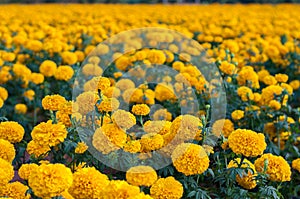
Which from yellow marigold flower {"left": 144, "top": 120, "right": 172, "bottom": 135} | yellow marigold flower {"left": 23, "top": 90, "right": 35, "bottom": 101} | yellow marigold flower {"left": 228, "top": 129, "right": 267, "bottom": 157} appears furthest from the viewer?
yellow marigold flower {"left": 23, "top": 90, "right": 35, "bottom": 101}

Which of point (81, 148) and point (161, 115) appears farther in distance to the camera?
Result: point (161, 115)

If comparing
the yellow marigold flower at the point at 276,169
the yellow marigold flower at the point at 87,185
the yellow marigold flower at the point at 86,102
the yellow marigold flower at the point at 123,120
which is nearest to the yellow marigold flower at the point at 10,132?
the yellow marigold flower at the point at 86,102

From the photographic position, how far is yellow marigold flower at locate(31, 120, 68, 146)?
7.83 ft

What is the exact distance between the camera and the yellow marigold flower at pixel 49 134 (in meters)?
2.39

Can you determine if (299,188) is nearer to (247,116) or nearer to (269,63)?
(247,116)

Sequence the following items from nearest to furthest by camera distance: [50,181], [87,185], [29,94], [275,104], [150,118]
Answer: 1. [50,181]
2. [87,185]
3. [150,118]
4. [275,104]
5. [29,94]

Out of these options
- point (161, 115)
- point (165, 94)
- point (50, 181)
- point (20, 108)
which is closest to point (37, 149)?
point (50, 181)

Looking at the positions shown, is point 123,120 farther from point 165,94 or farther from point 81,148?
point 165,94

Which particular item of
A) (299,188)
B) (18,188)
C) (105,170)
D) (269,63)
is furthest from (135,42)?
(18,188)

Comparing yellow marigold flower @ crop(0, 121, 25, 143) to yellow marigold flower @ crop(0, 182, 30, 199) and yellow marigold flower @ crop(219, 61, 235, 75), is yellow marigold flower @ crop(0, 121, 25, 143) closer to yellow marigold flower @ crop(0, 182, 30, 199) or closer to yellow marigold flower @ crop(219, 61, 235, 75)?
yellow marigold flower @ crop(0, 182, 30, 199)

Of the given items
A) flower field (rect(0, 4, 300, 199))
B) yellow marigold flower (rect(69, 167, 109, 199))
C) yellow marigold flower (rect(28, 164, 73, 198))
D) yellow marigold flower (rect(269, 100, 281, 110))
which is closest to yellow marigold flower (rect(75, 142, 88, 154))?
flower field (rect(0, 4, 300, 199))

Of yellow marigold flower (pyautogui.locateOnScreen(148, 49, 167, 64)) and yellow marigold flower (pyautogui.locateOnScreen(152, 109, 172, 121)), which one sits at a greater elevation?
yellow marigold flower (pyautogui.locateOnScreen(148, 49, 167, 64))

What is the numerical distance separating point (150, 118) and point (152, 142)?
1.01m

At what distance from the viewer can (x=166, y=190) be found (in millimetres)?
2242
